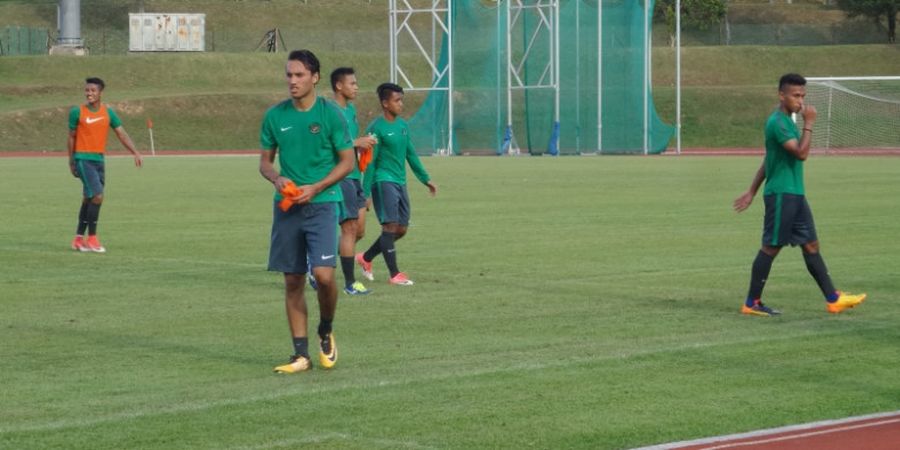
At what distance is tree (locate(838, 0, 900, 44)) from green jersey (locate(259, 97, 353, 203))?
86.7 m

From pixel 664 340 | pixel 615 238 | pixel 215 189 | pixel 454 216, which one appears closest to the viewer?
pixel 664 340

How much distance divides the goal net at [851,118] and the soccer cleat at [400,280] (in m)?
44.6

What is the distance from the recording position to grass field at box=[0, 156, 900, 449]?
9.02 m

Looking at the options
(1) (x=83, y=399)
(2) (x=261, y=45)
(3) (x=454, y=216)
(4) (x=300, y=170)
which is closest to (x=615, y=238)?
(3) (x=454, y=216)

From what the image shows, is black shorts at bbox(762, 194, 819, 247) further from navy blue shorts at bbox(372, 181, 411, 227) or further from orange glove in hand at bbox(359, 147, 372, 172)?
navy blue shorts at bbox(372, 181, 411, 227)

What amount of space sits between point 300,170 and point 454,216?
48.3ft

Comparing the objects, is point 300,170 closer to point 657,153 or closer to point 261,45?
point 657,153

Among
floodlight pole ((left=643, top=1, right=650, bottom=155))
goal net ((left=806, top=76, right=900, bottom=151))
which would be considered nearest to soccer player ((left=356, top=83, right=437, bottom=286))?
floodlight pole ((left=643, top=1, right=650, bottom=155))

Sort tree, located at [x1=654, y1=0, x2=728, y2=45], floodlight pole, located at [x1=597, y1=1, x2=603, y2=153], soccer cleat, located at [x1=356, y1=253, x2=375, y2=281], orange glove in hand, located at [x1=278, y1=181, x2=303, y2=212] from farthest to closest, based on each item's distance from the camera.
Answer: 1. tree, located at [x1=654, y1=0, x2=728, y2=45]
2. floodlight pole, located at [x1=597, y1=1, x2=603, y2=153]
3. soccer cleat, located at [x1=356, y1=253, x2=375, y2=281]
4. orange glove in hand, located at [x1=278, y1=181, x2=303, y2=212]

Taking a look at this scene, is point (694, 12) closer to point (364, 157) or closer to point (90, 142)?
point (90, 142)

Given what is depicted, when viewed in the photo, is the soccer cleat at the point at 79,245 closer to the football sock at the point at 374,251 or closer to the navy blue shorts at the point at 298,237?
the football sock at the point at 374,251

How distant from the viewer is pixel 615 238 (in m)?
21.3

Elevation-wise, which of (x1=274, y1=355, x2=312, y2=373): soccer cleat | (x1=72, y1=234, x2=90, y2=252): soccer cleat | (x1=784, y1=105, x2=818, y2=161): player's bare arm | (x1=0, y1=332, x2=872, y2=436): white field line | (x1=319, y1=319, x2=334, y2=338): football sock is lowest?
(x1=0, y1=332, x2=872, y2=436): white field line

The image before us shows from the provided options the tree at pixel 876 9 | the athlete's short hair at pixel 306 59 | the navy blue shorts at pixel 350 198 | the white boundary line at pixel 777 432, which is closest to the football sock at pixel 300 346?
the athlete's short hair at pixel 306 59
